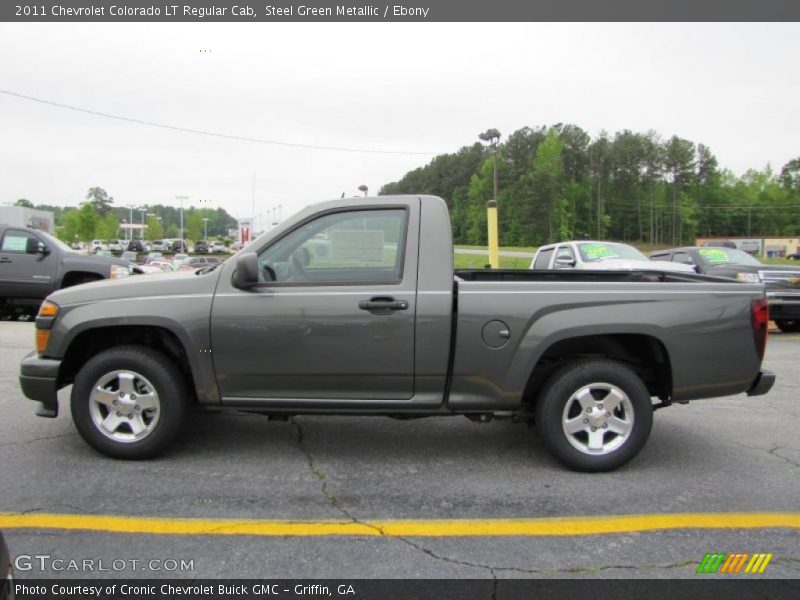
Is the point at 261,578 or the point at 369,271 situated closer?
the point at 261,578

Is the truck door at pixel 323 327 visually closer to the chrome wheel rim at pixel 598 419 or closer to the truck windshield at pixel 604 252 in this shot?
the chrome wheel rim at pixel 598 419

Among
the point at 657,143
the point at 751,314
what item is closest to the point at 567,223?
the point at 657,143

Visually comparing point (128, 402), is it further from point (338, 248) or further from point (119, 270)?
point (119, 270)

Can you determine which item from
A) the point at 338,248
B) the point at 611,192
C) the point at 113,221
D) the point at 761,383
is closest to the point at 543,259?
the point at 761,383

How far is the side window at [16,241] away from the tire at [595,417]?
36.0 ft

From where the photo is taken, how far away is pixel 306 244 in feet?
13.0

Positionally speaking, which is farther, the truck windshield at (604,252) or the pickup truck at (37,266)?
the truck windshield at (604,252)

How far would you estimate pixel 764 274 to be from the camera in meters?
10.7

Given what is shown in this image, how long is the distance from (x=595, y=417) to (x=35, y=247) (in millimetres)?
11119

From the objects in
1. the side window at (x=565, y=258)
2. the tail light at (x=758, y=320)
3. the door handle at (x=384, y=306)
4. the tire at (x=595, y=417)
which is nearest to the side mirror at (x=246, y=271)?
the door handle at (x=384, y=306)

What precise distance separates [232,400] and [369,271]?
125 cm

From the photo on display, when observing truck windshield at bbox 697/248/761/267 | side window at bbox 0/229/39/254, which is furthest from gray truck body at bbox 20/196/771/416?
truck windshield at bbox 697/248/761/267

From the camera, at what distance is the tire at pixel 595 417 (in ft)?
12.3
